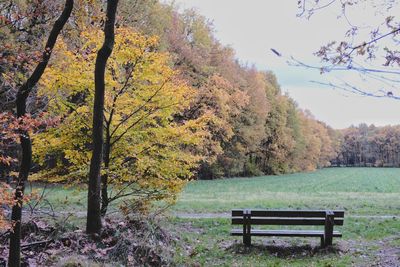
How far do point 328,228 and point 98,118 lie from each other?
19.1ft

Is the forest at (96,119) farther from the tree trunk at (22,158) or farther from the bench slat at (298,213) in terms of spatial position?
the bench slat at (298,213)

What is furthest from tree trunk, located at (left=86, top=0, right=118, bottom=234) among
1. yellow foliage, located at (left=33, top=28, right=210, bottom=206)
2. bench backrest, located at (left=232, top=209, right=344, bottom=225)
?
bench backrest, located at (left=232, top=209, right=344, bottom=225)

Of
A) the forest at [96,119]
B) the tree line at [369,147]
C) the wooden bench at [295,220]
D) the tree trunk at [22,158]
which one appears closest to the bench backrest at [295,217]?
the wooden bench at [295,220]

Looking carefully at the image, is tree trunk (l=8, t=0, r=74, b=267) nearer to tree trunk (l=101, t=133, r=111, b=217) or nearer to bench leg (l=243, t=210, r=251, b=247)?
tree trunk (l=101, t=133, r=111, b=217)

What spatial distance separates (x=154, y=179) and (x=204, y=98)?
28.0 m

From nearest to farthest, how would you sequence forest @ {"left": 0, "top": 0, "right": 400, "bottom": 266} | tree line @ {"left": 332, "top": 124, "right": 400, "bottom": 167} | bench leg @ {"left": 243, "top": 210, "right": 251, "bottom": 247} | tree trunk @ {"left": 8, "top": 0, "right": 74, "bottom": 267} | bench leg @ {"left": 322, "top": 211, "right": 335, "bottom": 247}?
tree trunk @ {"left": 8, "top": 0, "right": 74, "bottom": 267}
forest @ {"left": 0, "top": 0, "right": 400, "bottom": 266}
bench leg @ {"left": 322, "top": 211, "right": 335, "bottom": 247}
bench leg @ {"left": 243, "top": 210, "right": 251, "bottom": 247}
tree line @ {"left": 332, "top": 124, "right": 400, "bottom": 167}

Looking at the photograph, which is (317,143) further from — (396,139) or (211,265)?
(211,265)

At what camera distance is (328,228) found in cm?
1014

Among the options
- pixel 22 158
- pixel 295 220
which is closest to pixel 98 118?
pixel 22 158

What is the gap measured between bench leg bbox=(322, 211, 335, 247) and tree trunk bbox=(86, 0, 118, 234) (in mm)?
5199

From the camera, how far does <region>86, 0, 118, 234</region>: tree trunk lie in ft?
28.5

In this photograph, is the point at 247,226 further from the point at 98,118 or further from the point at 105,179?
the point at 98,118

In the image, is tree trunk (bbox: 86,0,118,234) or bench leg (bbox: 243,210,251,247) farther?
bench leg (bbox: 243,210,251,247)

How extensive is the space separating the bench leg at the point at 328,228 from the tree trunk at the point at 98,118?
17.1ft
